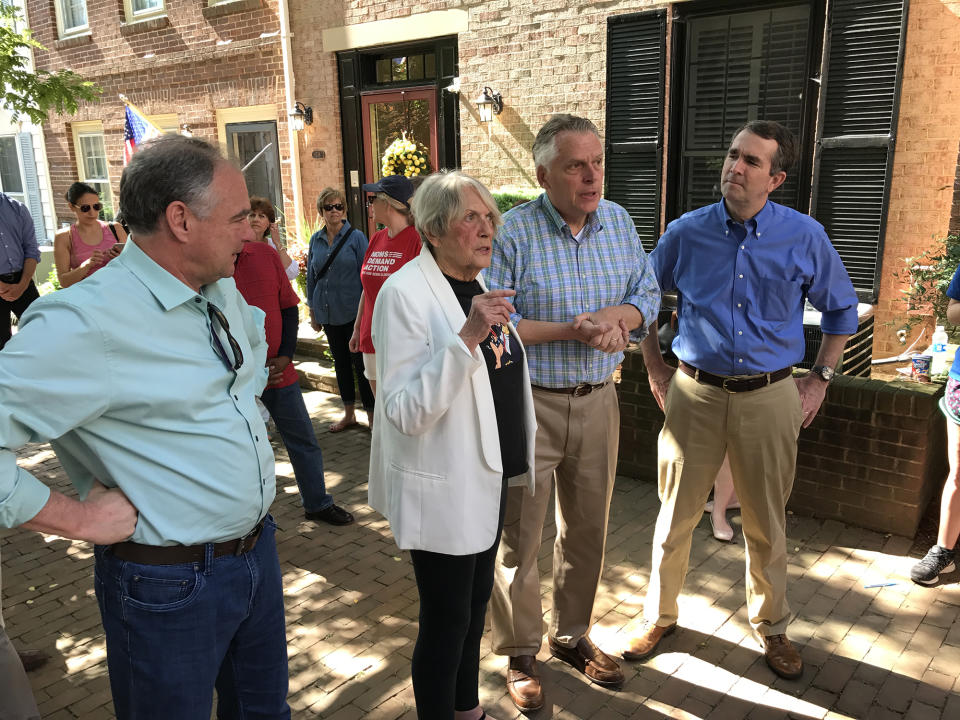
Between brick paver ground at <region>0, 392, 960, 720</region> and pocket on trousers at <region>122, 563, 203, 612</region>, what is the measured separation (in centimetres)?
152

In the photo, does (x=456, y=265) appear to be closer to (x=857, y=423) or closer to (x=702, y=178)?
(x=857, y=423)

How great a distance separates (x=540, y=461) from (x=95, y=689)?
220cm

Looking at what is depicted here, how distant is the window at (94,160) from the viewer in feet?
46.0

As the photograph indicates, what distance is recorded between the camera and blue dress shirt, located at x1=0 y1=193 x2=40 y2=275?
6332 mm

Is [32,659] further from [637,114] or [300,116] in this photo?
[300,116]

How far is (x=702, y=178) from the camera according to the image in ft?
23.8

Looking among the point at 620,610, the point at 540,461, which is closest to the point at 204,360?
the point at 540,461

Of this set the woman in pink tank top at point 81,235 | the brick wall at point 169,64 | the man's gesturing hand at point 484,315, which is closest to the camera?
the man's gesturing hand at point 484,315

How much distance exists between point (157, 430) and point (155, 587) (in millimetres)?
380

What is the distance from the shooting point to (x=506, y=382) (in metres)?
2.52

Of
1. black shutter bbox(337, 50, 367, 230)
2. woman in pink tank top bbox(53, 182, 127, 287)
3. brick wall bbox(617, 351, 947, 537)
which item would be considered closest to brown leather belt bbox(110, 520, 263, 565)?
brick wall bbox(617, 351, 947, 537)

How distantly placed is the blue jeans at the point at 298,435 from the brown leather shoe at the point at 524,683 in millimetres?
2027

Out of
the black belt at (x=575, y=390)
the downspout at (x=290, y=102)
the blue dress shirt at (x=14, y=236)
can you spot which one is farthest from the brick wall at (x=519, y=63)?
the black belt at (x=575, y=390)

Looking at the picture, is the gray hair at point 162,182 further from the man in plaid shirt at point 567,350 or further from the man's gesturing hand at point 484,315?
the man in plaid shirt at point 567,350
